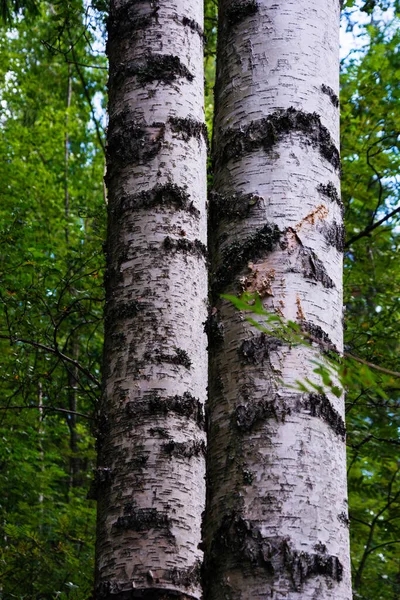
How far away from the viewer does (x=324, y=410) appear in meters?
1.47

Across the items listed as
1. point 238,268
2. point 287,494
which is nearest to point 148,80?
point 238,268

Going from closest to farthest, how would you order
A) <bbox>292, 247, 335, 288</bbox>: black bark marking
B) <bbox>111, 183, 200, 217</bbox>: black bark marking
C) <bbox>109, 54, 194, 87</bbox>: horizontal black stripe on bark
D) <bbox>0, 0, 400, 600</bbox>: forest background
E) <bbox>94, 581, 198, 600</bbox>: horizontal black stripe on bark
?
1. <bbox>292, 247, 335, 288</bbox>: black bark marking
2. <bbox>94, 581, 198, 600</bbox>: horizontal black stripe on bark
3. <bbox>111, 183, 200, 217</bbox>: black bark marking
4. <bbox>109, 54, 194, 87</bbox>: horizontal black stripe on bark
5. <bbox>0, 0, 400, 600</bbox>: forest background

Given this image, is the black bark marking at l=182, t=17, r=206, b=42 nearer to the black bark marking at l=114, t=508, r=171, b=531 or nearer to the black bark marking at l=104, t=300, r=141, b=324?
the black bark marking at l=104, t=300, r=141, b=324

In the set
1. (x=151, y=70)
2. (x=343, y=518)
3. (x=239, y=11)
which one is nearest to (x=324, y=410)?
(x=343, y=518)

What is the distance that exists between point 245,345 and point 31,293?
3.66m

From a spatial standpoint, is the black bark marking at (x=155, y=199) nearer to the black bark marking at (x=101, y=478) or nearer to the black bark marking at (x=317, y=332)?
the black bark marking at (x=101, y=478)

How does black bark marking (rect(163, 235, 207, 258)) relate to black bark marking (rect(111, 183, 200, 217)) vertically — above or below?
below

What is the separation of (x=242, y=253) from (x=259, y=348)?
23cm

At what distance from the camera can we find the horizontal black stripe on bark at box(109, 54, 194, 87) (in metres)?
2.47

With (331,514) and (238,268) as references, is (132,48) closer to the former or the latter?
(238,268)

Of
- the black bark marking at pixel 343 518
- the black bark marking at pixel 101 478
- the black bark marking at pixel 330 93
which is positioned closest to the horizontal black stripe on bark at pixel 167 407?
the black bark marking at pixel 101 478

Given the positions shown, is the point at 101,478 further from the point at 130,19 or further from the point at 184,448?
the point at 130,19

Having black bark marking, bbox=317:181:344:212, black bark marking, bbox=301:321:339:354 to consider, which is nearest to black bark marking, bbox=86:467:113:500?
black bark marking, bbox=301:321:339:354

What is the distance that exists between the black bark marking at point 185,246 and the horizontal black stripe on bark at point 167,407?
458 mm
